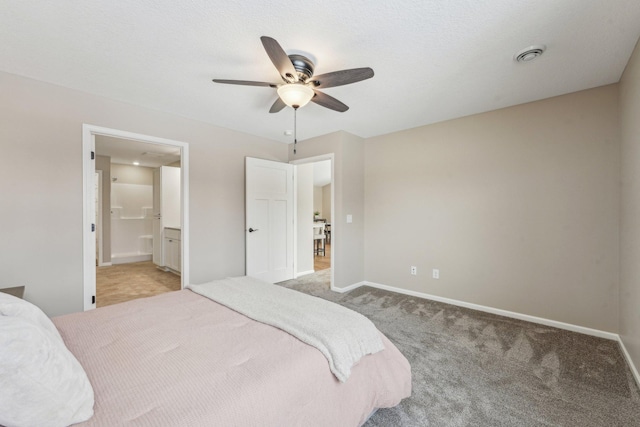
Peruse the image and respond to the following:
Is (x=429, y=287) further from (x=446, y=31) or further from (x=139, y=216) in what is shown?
(x=139, y=216)

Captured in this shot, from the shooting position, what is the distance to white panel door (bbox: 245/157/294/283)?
4.10 meters

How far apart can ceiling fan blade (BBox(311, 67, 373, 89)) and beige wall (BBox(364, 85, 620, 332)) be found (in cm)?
214

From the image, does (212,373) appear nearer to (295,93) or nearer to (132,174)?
(295,93)

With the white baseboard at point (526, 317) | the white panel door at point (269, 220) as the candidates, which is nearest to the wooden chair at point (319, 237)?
the white panel door at point (269, 220)

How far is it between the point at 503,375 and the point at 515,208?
185cm

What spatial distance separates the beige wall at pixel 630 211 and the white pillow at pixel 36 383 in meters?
3.27

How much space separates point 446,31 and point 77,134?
3403 mm

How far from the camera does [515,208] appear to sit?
10.1 feet

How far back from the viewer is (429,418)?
1.62 metres

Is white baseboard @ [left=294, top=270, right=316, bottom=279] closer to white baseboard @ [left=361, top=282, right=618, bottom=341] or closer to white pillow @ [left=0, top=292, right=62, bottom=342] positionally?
white baseboard @ [left=361, top=282, right=618, bottom=341]

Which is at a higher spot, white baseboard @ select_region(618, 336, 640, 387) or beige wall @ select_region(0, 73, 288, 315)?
beige wall @ select_region(0, 73, 288, 315)

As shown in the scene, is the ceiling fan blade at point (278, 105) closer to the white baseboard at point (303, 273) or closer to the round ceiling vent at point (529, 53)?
the round ceiling vent at point (529, 53)

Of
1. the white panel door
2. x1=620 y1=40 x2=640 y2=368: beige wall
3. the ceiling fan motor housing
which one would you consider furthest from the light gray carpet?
the ceiling fan motor housing

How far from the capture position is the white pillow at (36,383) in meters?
0.75
